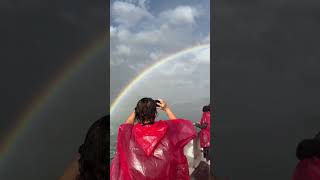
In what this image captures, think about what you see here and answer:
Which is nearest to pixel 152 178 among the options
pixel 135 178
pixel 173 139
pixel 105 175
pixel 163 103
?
pixel 135 178

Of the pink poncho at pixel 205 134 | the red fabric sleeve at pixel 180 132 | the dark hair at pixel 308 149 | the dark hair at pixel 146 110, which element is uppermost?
the dark hair at pixel 146 110

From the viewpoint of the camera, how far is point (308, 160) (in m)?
3.57

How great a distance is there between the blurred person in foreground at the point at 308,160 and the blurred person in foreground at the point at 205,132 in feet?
16.7

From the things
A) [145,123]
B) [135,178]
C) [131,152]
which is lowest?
[135,178]

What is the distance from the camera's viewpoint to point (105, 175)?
2.66 metres

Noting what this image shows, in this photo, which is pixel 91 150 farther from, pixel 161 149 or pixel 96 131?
pixel 161 149

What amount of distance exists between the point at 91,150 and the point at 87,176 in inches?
6.3

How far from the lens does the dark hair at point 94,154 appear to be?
2648 mm

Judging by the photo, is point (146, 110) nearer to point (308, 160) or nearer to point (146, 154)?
point (146, 154)

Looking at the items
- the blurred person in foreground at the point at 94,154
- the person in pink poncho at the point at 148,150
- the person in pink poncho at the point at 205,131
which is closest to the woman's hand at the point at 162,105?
the person in pink poncho at the point at 148,150

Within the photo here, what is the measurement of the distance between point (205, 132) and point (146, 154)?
5.30 meters

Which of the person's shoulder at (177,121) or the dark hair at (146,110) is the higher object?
the dark hair at (146,110)

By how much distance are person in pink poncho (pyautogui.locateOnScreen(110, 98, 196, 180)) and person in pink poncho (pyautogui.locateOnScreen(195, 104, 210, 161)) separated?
4.94 m

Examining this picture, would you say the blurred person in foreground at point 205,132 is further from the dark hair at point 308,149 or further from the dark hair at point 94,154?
the dark hair at point 94,154
